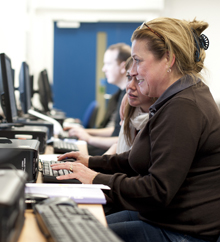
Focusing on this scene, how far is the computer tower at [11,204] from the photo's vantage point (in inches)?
25.1

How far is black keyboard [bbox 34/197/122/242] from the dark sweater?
0.92 feet

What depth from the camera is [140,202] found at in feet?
3.58

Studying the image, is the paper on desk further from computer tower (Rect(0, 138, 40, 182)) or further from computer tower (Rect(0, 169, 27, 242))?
computer tower (Rect(0, 169, 27, 242))

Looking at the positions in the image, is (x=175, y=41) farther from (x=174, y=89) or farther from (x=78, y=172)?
(x=78, y=172)

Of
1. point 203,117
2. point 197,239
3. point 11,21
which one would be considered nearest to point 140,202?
point 197,239

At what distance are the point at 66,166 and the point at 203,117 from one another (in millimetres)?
528

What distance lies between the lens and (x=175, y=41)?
3.98 ft

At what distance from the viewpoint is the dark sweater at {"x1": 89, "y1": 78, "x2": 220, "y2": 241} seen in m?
1.04

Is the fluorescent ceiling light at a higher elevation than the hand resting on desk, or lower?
higher

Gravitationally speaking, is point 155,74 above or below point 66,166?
above

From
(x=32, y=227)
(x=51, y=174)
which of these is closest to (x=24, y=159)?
(x=51, y=174)

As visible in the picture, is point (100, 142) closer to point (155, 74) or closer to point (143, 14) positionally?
point (155, 74)

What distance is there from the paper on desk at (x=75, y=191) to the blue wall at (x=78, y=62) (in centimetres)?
544

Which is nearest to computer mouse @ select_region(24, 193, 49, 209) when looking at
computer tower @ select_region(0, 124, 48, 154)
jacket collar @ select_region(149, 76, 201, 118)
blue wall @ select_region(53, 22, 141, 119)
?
jacket collar @ select_region(149, 76, 201, 118)
